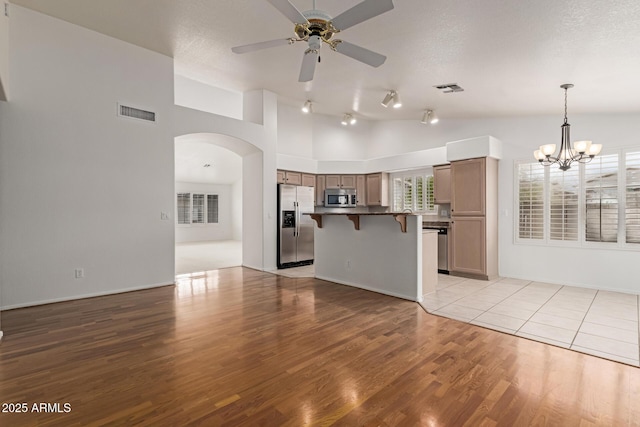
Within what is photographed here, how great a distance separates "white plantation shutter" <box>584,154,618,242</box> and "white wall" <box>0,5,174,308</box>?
264 inches

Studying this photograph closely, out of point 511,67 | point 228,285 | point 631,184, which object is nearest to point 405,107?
point 511,67

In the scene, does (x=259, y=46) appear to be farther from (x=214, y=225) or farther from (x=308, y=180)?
(x=214, y=225)

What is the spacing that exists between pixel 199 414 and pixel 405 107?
19.0 ft

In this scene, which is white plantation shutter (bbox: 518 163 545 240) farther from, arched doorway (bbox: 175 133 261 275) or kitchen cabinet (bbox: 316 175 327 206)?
arched doorway (bbox: 175 133 261 275)

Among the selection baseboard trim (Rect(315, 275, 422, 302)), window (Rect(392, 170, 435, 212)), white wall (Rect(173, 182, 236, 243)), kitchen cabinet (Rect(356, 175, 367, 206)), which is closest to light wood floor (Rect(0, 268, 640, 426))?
baseboard trim (Rect(315, 275, 422, 302))

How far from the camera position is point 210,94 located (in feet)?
24.0

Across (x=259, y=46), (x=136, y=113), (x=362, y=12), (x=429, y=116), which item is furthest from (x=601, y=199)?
(x=136, y=113)

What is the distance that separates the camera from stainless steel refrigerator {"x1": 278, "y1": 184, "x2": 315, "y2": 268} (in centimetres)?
647

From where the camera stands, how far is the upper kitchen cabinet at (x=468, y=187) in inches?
213

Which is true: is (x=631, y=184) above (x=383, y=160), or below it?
below

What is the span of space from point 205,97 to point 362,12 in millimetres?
5997

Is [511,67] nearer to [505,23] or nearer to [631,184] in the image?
[505,23]

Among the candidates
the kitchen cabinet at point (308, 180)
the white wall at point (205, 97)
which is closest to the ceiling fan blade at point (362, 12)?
the kitchen cabinet at point (308, 180)

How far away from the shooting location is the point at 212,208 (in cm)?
1250
